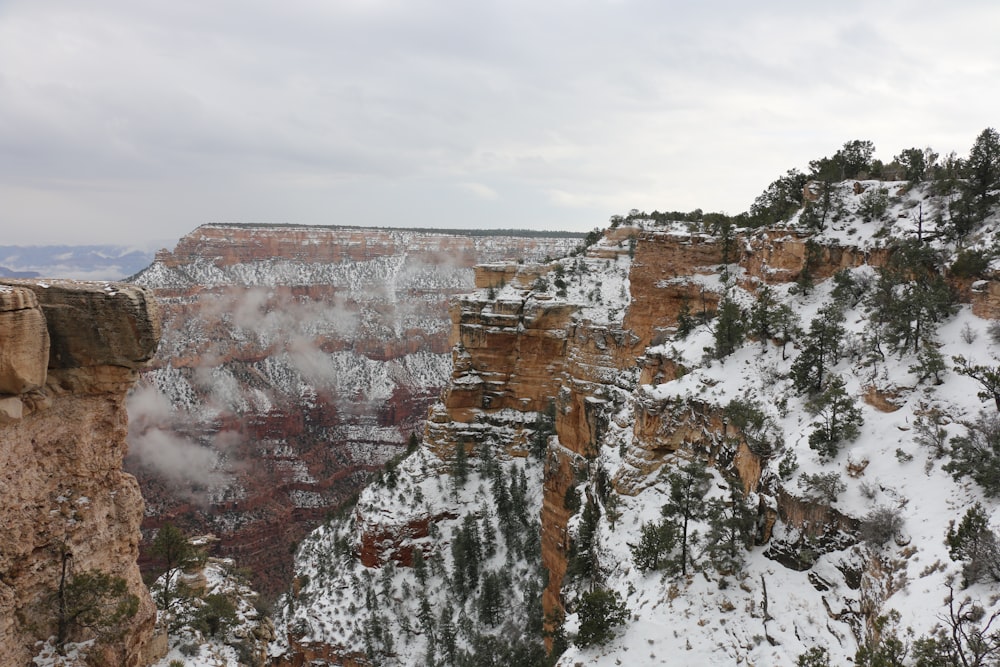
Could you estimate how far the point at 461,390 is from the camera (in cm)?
4425

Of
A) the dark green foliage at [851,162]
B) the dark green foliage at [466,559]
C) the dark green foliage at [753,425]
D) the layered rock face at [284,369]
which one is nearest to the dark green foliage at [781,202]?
the dark green foliage at [851,162]

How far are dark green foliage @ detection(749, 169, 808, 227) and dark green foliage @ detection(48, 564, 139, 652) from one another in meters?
32.4

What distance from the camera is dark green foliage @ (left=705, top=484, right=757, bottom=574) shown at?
629 inches

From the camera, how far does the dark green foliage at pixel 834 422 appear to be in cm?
1548

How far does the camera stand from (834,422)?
15.7m

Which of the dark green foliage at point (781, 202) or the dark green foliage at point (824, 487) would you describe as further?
the dark green foliage at point (781, 202)

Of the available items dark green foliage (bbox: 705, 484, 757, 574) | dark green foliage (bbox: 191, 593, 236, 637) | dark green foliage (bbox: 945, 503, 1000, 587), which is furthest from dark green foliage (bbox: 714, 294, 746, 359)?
dark green foliage (bbox: 191, 593, 236, 637)

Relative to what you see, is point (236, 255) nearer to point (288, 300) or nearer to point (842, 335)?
point (288, 300)

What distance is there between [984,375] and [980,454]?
120 inches

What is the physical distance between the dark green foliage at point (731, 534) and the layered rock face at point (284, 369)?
2102 inches

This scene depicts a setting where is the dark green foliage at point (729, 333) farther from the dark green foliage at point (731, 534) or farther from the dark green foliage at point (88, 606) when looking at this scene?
the dark green foliage at point (88, 606)

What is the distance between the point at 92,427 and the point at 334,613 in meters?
27.0

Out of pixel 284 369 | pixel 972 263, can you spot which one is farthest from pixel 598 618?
pixel 284 369

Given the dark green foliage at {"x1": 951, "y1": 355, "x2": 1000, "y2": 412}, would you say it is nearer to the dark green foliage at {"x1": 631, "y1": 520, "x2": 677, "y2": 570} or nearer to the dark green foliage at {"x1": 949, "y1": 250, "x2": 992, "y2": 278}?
the dark green foliage at {"x1": 949, "y1": 250, "x2": 992, "y2": 278}
